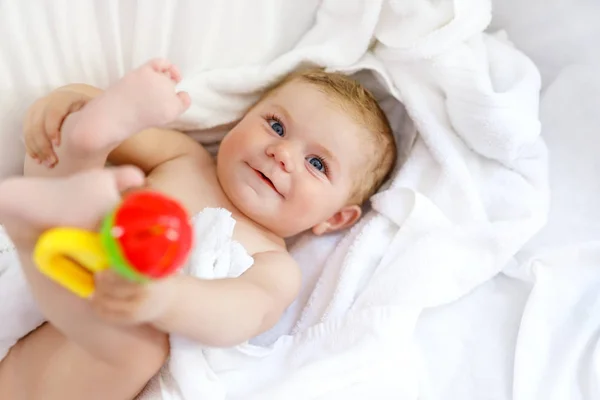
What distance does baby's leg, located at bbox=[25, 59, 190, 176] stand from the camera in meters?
0.74

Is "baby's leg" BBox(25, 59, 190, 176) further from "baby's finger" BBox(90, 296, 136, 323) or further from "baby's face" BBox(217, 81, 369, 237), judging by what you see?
"baby's face" BBox(217, 81, 369, 237)

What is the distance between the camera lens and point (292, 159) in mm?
1046

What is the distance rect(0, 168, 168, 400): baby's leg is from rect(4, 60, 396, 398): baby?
0.17 ft

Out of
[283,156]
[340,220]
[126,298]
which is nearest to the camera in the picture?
[126,298]

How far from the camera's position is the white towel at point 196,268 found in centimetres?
89

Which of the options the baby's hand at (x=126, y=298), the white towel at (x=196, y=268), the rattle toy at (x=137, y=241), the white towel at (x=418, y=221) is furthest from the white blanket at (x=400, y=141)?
the rattle toy at (x=137, y=241)

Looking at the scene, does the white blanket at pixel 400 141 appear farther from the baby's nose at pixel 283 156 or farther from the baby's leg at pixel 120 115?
the baby's leg at pixel 120 115

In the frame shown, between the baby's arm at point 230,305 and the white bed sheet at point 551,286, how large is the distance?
24cm

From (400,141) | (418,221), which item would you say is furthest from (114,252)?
(400,141)

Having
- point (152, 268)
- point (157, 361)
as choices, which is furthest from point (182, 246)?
point (157, 361)

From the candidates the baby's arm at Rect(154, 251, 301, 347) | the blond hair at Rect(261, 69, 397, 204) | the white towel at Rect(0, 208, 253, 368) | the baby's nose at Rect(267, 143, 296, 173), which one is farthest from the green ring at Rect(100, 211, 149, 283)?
the blond hair at Rect(261, 69, 397, 204)

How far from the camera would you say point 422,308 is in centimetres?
102

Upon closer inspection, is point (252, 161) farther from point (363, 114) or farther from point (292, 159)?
point (363, 114)

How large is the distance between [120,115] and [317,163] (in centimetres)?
42
